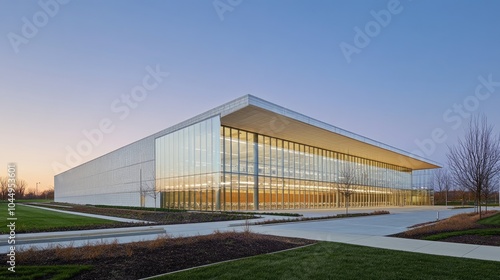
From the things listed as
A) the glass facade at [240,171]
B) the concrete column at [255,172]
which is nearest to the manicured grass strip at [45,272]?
the glass facade at [240,171]

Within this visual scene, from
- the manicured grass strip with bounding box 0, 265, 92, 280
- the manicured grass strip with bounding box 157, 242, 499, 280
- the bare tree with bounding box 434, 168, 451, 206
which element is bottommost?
the bare tree with bounding box 434, 168, 451, 206

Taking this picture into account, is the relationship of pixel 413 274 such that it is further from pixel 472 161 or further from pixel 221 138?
pixel 221 138

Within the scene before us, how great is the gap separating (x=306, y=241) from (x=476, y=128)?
1605cm

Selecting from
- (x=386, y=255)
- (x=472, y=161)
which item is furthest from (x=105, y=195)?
(x=386, y=255)

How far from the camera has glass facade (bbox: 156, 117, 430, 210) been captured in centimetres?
3834

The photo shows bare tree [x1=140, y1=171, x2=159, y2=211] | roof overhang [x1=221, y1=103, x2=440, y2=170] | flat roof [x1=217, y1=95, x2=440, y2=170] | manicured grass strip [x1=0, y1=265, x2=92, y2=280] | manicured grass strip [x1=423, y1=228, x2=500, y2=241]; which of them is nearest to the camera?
manicured grass strip [x1=0, y1=265, x2=92, y2=280]

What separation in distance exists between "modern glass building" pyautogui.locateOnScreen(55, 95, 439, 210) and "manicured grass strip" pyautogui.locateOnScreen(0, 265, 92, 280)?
25.1m

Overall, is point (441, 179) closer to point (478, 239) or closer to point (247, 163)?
point (247, 163)

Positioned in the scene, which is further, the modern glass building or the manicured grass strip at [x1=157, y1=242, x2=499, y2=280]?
the modern glass building

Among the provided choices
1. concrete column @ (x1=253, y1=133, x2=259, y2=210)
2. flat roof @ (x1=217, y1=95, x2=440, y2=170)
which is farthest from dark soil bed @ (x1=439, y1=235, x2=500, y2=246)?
concrete column @ (x1=253, y1=133, x2=259, y2=210)

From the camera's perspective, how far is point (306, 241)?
13.4m

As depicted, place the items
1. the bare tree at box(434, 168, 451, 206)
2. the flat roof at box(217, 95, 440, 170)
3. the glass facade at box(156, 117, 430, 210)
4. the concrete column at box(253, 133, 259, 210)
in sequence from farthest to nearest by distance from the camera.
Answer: the bare tree at box(434, 168, 451, 206), the concrete column at box(253, 133, 259, 210), the glass facade at box(156, 117, 430, 210), the flat roof at box(217, 95, 440, 170)

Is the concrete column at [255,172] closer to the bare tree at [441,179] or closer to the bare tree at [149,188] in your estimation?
the bare tree at [149,188]

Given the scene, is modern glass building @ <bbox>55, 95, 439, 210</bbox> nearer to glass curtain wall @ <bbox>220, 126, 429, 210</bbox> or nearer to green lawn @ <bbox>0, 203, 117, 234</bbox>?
glass curtain wall @ <bbox>220, 126, 429, 210</bbox>
